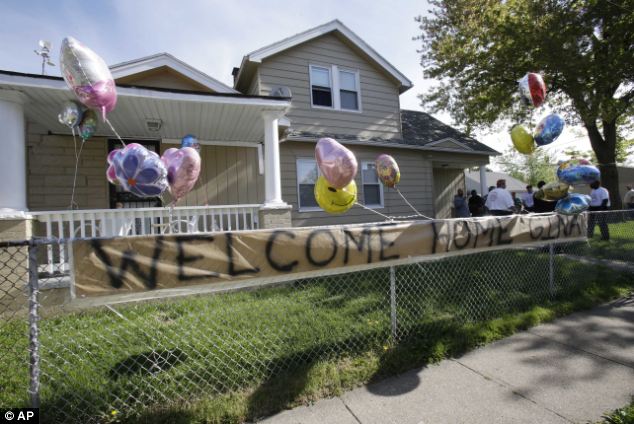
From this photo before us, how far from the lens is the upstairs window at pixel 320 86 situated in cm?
952

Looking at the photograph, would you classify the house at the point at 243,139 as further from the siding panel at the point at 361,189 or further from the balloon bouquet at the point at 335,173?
the balloon bouquet at the point at 335,173

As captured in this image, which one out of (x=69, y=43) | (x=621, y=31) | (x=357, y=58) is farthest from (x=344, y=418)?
(x=621, y=31)

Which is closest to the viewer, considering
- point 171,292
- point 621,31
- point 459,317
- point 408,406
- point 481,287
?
point 171,292

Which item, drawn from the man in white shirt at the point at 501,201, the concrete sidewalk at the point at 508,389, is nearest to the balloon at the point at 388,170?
the concrete sidewalk at the point at 508,389

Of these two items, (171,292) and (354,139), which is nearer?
(171,292)

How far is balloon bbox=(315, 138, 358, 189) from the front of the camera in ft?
10.1

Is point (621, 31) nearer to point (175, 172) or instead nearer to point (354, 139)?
point (354, 139)

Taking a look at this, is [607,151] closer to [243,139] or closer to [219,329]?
[243,139]

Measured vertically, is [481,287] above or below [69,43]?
below

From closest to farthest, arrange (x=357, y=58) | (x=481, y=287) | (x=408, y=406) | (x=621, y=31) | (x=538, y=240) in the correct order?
1. (x=408, y=406)
2. (x=538, y=240)
3. (x=481, y=287)
4. (x=621, y=31)
5. (x=357, y=58)

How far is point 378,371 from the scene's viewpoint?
9.33 ft

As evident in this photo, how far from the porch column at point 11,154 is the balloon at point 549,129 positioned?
724 centimetres

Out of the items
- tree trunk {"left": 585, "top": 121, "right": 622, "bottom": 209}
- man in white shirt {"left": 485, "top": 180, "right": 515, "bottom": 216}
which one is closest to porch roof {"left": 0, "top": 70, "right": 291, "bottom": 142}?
man in white shirt {"left": 485, "top": 180, "right": 515, "bottom": 216}

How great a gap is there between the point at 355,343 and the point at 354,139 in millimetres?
7282
